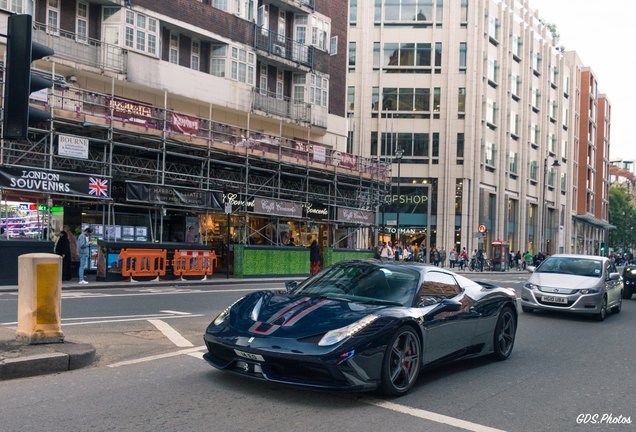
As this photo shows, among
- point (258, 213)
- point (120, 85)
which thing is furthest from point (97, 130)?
point (258, 213)

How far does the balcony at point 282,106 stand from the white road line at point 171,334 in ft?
69.1

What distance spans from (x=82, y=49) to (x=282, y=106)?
1111 cm

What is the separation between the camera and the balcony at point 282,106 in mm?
31312

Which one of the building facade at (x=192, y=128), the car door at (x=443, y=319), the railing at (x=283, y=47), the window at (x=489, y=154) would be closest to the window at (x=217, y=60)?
the building facade at (x=192, y=128)

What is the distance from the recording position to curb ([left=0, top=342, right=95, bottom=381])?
6.54 metres

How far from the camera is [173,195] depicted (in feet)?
78.9

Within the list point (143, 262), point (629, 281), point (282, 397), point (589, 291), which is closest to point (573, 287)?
point (589, 291)

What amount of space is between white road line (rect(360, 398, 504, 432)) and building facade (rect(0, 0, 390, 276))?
15.9 m

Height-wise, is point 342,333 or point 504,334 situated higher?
point 342,333

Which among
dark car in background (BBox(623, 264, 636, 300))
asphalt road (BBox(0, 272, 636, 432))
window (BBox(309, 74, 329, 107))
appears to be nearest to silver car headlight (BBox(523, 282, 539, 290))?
asphalt road (BBox(0, 272, 636, 432))

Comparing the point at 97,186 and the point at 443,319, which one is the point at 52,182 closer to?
the point at 97,186

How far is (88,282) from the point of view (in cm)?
2036

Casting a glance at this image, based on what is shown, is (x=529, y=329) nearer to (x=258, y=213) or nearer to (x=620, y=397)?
(x=620, y=397)

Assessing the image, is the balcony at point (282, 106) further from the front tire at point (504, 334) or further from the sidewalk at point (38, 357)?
the sidewalk at point (38, 357)
